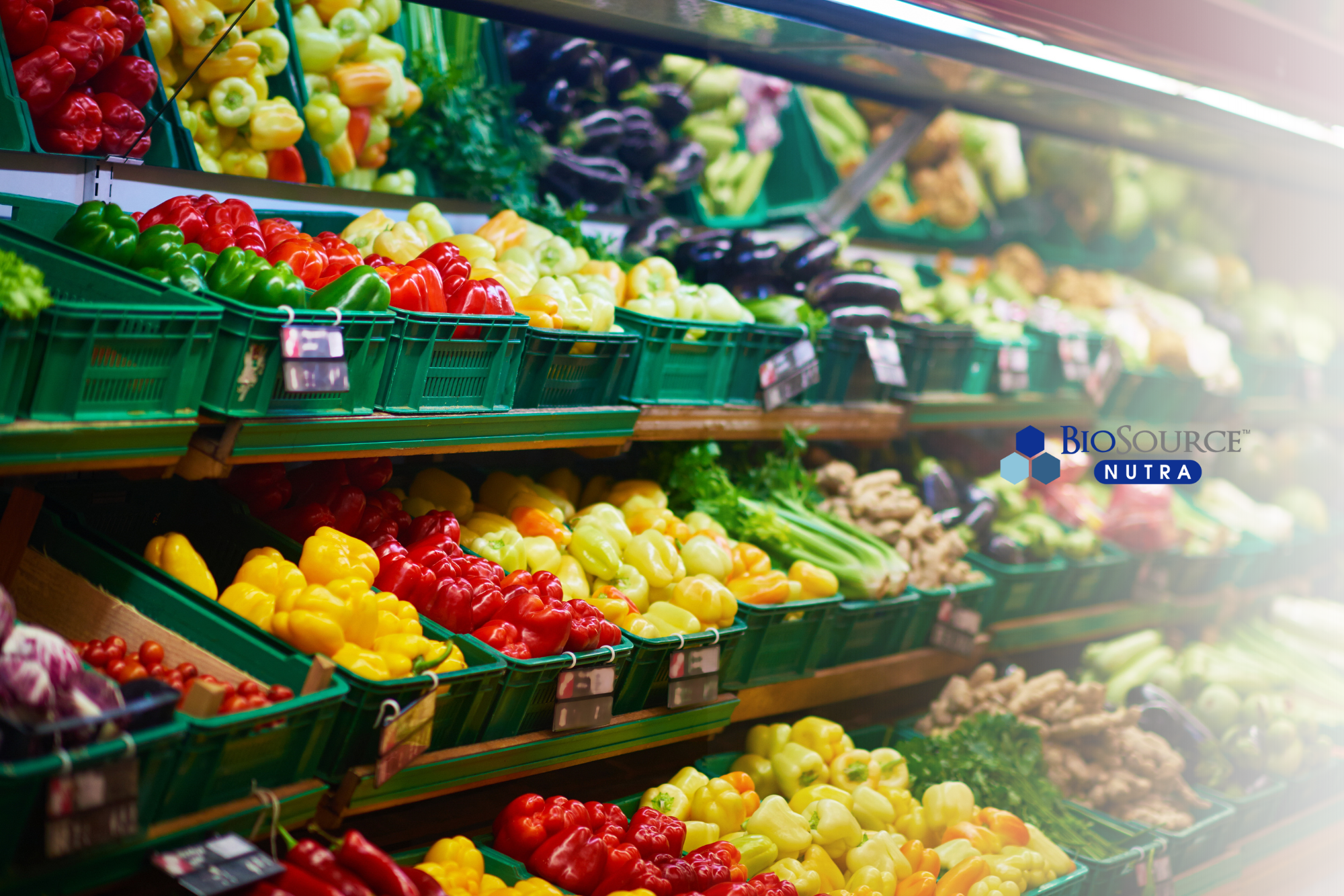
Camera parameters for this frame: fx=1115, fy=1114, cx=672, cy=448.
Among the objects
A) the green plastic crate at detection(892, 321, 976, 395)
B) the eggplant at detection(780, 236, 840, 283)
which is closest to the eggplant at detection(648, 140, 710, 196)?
the eggplant at detection(780, 236, 840, 283)

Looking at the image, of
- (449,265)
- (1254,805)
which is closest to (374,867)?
(449,265)

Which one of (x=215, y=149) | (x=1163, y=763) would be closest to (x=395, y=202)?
(x=215, y=149)

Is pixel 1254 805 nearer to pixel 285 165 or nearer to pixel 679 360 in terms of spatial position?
pixel 679 360

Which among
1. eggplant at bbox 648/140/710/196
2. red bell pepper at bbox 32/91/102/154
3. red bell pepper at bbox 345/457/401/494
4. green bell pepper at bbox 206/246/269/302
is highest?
eggplant at bbox 648/140/710/196

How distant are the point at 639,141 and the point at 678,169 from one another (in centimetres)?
21

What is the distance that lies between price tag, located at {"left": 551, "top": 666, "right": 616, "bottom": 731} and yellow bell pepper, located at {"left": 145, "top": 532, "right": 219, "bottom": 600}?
27.4 inches

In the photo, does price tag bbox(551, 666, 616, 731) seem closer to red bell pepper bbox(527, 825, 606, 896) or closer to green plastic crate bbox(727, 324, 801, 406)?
red bell pepper bbox(527, 825, 606, 896)

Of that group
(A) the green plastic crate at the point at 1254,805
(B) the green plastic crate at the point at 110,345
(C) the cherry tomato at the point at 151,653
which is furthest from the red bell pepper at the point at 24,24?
(A) the green plastic crate at the point at 1254,805

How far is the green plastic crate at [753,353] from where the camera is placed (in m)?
3.06

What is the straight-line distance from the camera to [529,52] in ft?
11.6

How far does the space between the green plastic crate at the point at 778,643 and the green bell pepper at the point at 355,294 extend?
1.26 metres

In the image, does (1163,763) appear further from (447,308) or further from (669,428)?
(447,308)

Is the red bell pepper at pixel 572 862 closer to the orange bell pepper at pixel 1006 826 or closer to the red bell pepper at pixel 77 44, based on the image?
the orange bell pepper at pixel 1006 826

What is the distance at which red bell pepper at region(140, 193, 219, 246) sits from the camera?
2199 mm
